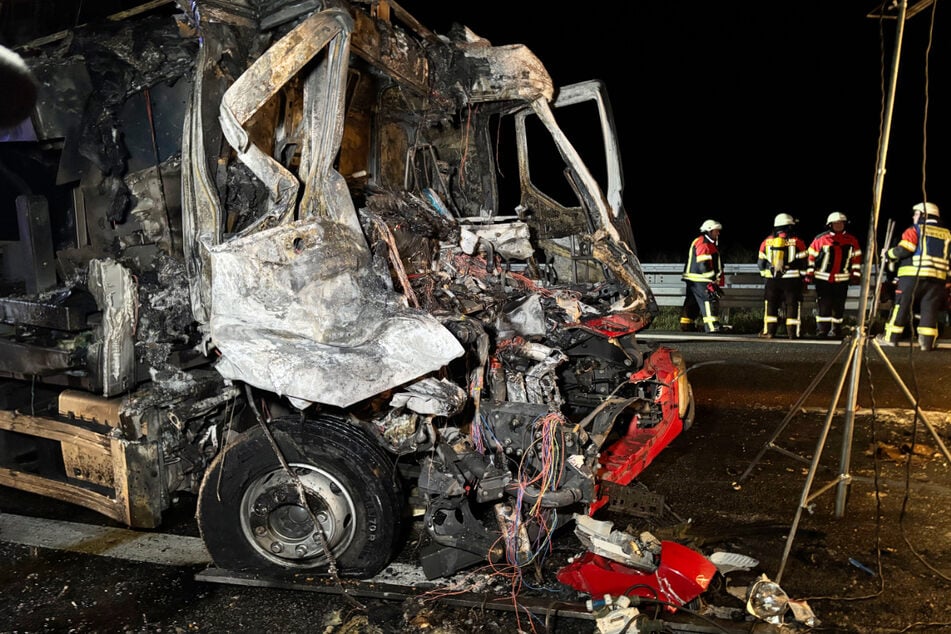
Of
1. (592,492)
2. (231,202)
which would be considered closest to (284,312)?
(231,202)

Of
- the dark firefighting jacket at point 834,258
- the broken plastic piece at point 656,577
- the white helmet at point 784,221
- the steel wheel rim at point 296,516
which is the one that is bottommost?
the broken plastic piece at point 656,577

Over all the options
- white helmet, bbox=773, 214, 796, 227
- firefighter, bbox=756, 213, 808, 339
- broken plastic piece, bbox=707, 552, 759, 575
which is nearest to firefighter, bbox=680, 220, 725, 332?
firefighter, bbox=756, 213, 808, 339

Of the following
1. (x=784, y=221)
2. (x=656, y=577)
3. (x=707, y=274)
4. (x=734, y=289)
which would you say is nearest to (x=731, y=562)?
(x=656, y=577)

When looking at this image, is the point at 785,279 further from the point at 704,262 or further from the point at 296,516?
the point at 296,516

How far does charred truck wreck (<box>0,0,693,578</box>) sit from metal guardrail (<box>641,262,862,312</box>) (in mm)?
6775

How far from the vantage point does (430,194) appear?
581 cm

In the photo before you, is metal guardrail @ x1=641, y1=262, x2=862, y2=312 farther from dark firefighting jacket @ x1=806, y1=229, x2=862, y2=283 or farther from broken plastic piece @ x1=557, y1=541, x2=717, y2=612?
broken plastic piece @ x1=557, y1=541, x2=717, y2=612

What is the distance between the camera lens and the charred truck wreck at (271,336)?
3051 mm

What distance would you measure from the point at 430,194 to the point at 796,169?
2787 cm

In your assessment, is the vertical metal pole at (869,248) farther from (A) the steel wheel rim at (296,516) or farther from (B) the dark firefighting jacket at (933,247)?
(B) the dark firefighting jacket at (933,247)

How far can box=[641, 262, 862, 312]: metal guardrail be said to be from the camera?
35.2 feet

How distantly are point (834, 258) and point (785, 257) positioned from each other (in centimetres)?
64

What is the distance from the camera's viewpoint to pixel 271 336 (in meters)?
3.00

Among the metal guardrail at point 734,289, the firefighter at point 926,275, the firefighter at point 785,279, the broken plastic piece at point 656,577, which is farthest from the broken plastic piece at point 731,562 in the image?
the metal guardrail at point 734,289
